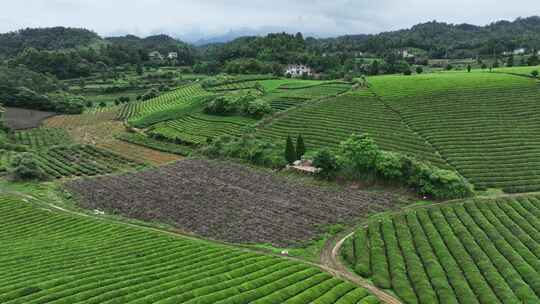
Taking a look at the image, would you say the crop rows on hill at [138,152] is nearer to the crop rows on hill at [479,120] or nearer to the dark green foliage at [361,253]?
the dark green foliage at [361,253]

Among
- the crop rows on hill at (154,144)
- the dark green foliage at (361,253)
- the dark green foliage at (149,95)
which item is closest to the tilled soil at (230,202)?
the dark green foliage at (361,253)

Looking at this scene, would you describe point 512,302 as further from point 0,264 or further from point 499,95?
point 499,95

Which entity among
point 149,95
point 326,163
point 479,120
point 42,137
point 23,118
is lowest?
point 42,137

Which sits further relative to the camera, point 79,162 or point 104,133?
point 104,133

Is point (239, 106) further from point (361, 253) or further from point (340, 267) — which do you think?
point (340, 267)

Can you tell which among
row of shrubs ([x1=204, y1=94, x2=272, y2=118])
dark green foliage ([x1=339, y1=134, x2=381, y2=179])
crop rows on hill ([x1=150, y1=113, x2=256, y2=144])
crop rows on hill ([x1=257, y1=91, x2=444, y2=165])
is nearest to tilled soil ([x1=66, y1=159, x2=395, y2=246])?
dark green foliage ([x1=339, y1=134, x2=381, y2=179])

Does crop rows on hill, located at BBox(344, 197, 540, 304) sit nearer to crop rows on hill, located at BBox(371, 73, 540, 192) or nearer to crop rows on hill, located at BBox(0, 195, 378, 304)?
crop rows on hill, located at BBox(0, 195, 378, 304)

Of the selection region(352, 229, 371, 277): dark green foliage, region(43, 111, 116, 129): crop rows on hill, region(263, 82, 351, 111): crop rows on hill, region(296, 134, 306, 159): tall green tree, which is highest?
region(263, 82, 351, 111): crop rows on hill

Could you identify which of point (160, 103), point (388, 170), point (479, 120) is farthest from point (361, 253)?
point (160, 103)
